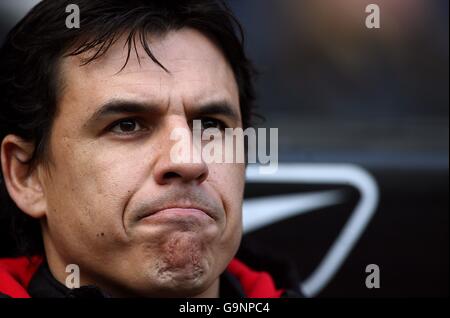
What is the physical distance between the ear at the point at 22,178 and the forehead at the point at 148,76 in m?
0.26

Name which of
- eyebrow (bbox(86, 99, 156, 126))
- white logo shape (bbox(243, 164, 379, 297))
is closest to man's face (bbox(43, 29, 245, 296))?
eyebrow (bbox(86, 99, 156, 126))

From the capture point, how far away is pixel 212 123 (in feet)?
7.78

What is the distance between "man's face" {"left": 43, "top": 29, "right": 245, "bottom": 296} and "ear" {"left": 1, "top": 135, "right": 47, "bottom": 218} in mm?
57

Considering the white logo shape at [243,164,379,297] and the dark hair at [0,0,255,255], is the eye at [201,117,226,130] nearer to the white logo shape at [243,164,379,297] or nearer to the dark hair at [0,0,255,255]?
the dark hair at [0,0,255,255]

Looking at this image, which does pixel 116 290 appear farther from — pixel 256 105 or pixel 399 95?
pixel 399 95

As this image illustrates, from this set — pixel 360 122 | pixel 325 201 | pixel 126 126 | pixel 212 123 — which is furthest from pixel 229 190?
pixel 360 122

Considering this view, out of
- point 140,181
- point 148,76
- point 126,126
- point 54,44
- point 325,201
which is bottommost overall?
point 325,201

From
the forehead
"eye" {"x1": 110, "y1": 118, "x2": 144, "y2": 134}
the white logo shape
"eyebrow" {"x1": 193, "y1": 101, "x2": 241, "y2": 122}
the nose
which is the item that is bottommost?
the white logo shape

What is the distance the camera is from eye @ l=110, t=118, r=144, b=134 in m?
2.21

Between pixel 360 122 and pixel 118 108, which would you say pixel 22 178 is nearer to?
pixel 118 108

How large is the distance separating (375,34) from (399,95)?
0.28 metres

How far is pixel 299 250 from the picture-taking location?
301cm

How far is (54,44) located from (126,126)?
385 millimetres

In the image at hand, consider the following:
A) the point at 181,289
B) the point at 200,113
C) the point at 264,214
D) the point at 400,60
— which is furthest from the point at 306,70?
the point at 181,289
